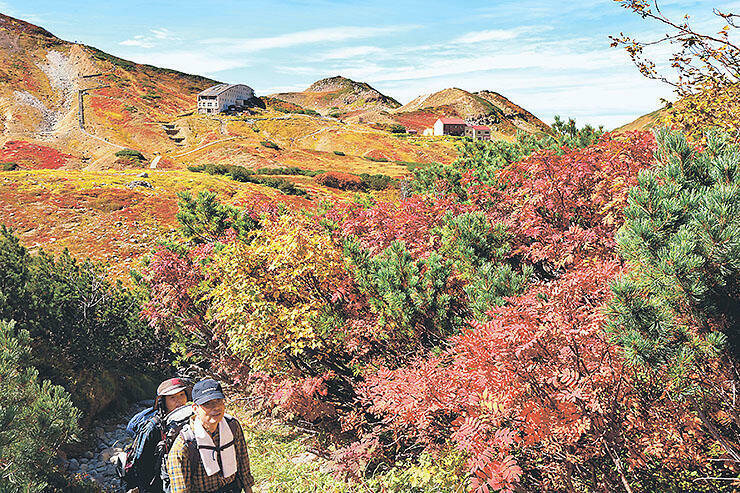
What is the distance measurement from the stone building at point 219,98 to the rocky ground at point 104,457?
7052cm

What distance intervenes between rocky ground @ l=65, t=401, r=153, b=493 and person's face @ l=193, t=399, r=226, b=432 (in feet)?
16.8

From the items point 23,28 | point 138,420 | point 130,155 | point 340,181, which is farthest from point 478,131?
point 23,28

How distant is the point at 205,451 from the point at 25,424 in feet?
9.67

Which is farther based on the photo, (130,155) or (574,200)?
(130,155)

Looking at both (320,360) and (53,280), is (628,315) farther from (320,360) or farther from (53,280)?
(53,280)

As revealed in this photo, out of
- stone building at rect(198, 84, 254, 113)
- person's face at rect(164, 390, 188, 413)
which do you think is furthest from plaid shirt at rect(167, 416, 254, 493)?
stone building at rect(198, 84, 254, 113)

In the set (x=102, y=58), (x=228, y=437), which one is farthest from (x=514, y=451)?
(x=102, y=58)

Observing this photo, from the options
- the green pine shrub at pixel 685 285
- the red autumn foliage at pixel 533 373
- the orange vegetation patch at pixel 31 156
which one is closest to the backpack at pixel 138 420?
the red autumn foliage at pixel 533 373

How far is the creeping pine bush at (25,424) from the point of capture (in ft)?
15.5

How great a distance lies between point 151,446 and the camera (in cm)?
417

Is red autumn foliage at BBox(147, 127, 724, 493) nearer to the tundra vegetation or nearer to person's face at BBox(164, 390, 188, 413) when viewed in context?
the tundra vegetation

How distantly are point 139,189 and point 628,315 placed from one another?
73.5 feet

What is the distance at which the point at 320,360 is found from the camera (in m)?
7.22

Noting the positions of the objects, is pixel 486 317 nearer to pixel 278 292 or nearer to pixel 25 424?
pixel 278 292
